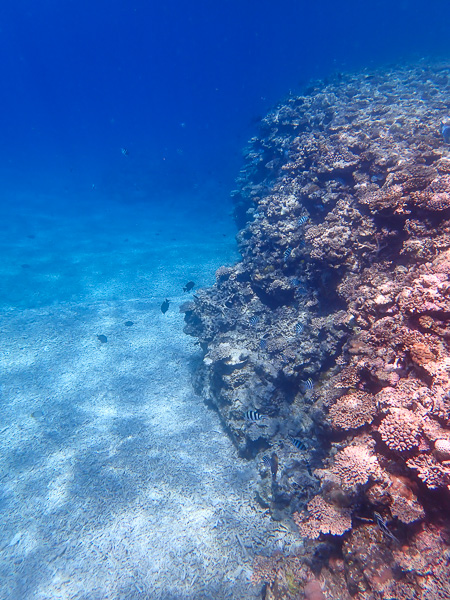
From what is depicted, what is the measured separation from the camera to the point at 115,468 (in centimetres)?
679

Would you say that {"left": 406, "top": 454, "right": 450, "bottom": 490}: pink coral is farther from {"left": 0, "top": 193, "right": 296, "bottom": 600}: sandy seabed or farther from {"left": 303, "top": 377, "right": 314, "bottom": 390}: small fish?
{"left": 0, "top": 193, "right": 296, "bottom": 600}: sandy seabed

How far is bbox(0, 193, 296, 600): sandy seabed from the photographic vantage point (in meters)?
5.07

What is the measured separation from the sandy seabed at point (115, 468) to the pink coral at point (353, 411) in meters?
2.69

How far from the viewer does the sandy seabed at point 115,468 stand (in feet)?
16.6

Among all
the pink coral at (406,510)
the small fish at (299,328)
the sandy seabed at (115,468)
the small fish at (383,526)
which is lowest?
the sandy seabed at (115,468)

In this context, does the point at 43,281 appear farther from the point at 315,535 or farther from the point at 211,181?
the point at 211,181

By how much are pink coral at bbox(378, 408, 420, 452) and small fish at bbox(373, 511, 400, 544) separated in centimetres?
79

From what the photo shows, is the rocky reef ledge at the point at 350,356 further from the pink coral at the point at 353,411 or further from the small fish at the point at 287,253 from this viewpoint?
the small fish at the point at 287,253

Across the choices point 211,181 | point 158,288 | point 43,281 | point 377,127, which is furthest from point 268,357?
point 211,181

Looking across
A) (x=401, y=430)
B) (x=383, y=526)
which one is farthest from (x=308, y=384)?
(x=383, y=526)

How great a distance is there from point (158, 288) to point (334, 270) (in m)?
11.3

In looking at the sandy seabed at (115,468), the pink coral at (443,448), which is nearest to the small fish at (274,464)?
the sandy seabed at (115,468)

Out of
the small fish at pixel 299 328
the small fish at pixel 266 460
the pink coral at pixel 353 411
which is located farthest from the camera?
the small fish at pixel 299 328

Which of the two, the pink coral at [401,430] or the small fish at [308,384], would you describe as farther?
the small fish at [308,384]
